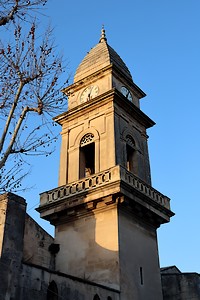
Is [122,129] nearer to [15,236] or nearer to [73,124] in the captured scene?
[73,124]

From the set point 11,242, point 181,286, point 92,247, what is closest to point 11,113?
point 11,242

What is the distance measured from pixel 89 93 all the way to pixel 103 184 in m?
8.01

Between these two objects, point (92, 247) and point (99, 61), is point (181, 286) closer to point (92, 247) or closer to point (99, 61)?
point (92, 247)

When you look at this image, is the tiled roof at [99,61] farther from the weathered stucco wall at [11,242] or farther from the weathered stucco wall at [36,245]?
the weathered stucco wall at [11,242]

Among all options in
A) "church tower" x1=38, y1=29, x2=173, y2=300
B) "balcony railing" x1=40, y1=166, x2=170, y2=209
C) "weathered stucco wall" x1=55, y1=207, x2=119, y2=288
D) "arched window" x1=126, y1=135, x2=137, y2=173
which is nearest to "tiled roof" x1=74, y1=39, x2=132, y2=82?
"church tower" x1=38, y1=29, x2=173, y2=300

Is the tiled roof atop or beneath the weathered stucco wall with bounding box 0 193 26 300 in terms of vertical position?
atop

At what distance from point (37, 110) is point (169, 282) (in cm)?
1578

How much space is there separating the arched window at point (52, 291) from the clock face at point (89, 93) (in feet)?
44.3

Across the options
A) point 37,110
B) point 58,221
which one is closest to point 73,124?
point 58,221

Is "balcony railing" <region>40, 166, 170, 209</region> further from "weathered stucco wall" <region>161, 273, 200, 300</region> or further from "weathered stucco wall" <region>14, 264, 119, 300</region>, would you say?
"weathered stucco wall" <region>14, 264, 119, 300</region>

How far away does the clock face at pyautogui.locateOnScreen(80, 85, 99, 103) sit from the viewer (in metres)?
26.8

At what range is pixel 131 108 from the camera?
84.9 ft

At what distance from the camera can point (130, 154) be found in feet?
84.0

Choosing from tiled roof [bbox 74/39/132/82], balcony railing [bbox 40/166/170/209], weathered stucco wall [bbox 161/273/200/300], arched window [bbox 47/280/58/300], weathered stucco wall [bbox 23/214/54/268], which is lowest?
arched window [bbox 47/280/58/300]
